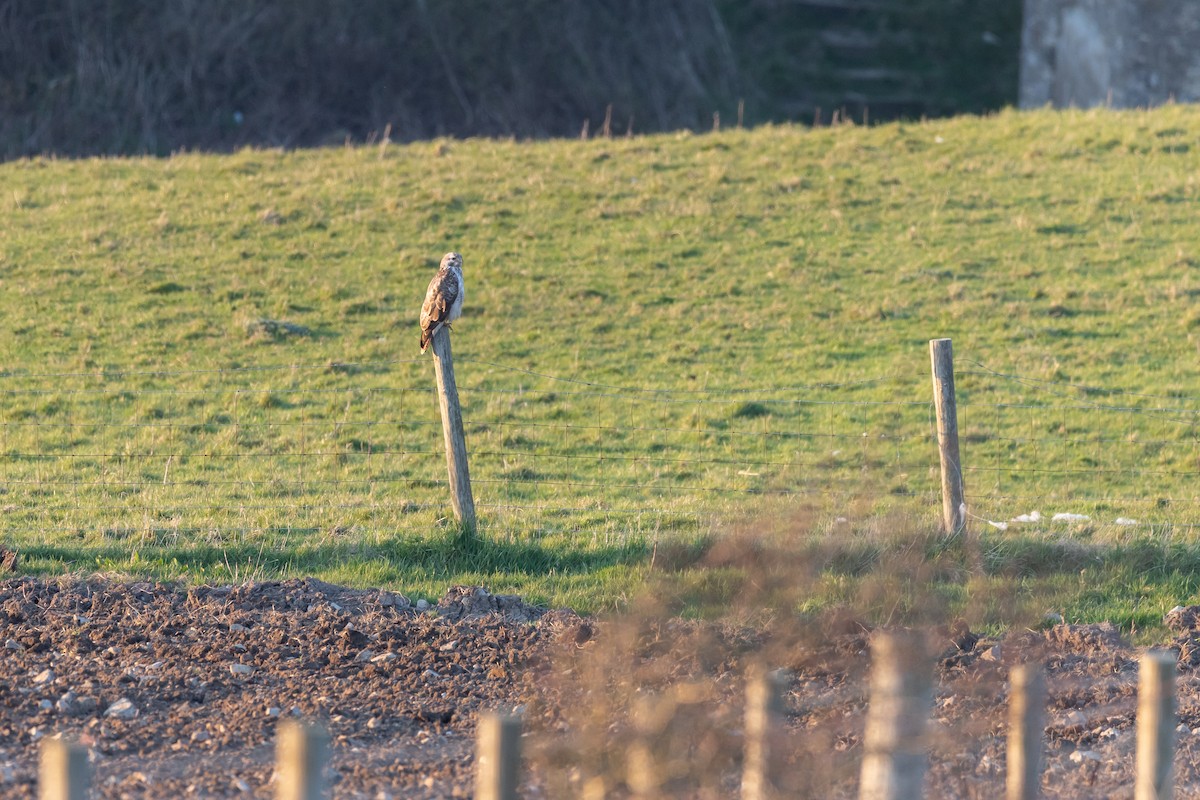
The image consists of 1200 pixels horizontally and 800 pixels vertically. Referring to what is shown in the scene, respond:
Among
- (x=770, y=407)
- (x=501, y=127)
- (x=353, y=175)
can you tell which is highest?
(x=501, y=127)

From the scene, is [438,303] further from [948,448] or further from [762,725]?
[762,725]

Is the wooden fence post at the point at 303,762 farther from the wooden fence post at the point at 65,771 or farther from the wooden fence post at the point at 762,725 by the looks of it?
the wooden fence post at the point at 762,725

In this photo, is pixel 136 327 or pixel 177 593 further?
pixel 136 327

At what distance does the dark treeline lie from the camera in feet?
107

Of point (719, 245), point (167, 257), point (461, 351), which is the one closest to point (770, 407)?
point (461, 351)

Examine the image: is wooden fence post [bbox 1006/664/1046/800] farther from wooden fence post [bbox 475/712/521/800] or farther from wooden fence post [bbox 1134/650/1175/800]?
wooden fence post [bbox 475/712/521/800]

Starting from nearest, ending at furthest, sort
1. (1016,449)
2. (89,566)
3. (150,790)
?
(150,790), (89,566), (1016,449)

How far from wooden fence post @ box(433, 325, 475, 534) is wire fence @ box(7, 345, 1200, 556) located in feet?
1.13

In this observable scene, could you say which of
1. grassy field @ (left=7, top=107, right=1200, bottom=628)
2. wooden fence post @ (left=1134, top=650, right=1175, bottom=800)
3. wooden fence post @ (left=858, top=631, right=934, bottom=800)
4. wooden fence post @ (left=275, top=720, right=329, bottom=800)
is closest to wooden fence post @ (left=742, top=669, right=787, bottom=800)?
wooden fence post @ (left=858, top=631, right=934, bottom=800)

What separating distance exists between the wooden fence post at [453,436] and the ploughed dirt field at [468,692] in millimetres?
1234

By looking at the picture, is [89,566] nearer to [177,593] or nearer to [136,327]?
[177,593]

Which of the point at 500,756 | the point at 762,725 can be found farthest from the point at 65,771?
the point at 762,725

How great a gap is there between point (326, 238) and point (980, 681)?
48.1 feet

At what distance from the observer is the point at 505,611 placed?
824cm
